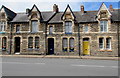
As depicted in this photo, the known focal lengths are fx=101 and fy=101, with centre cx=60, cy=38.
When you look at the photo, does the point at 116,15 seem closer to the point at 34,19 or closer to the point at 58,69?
the point at 34,19

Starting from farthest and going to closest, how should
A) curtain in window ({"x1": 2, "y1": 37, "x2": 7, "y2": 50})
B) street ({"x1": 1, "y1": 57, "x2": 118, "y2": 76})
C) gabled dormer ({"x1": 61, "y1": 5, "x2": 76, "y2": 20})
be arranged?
curtain in window ({"x1": 2, "y1": 37, "x2": 7, "y2": 50})
gabled dormer ({"x1": 61, "y1": 5, "x2": 76, "y2": 20})
street ({"x1": 1, "y1": 57, "x2": 118, "y2": 76})

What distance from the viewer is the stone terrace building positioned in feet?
53.5

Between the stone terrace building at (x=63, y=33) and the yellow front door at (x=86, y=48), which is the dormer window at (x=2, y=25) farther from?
the yellow front door at (x=86, y=48)

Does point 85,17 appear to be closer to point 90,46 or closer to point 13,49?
point 90,46

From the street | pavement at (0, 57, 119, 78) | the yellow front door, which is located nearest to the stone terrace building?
the yellow front door

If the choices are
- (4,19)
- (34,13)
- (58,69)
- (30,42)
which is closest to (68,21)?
(34,13)

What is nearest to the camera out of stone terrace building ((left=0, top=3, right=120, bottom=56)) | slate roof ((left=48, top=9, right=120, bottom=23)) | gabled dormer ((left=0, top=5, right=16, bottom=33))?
stone terrace building ((left=0, top=3, right=120, bottom=56))

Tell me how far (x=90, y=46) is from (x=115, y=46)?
150 inches

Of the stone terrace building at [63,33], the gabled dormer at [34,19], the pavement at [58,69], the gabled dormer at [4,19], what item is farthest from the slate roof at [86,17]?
the pavement at [58,69]

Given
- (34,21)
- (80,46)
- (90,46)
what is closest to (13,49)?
(34,21)

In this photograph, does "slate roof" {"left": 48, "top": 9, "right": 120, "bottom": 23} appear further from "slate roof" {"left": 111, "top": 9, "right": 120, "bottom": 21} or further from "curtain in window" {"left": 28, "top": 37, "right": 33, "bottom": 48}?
"curtain in window" {"left": 28, "top": 37, "right": 33, "bottom": 48}

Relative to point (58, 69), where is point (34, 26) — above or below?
above

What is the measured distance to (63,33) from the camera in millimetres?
17266

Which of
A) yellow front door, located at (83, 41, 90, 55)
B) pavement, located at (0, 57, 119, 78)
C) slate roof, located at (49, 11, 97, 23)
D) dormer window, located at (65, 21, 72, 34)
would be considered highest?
slate roof, located at (49, 11, 97, 23)
